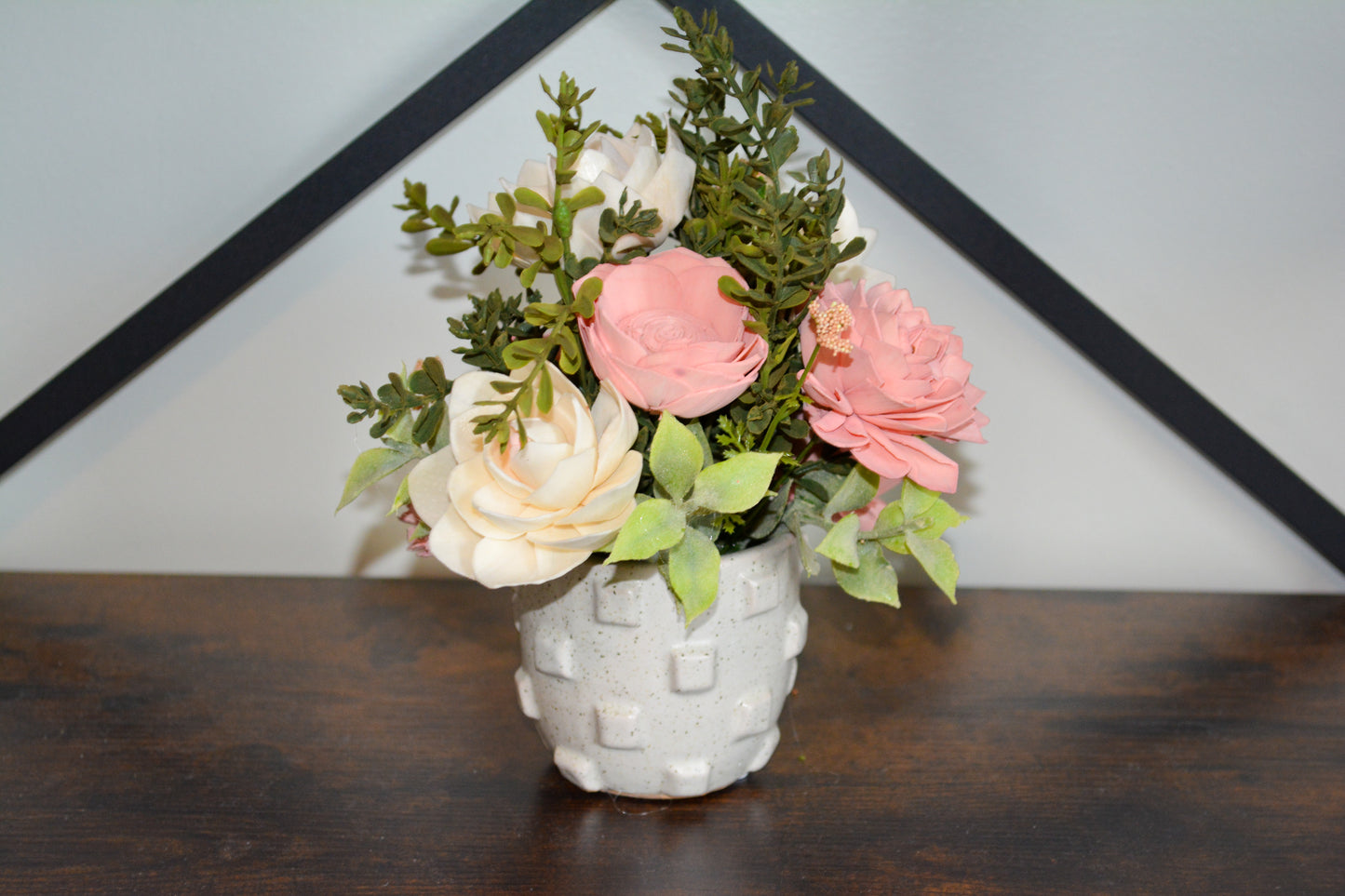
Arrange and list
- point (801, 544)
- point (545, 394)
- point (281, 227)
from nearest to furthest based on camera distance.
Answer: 1. point (545, 394)
2. point (801, 544)
3. point (281, 227)

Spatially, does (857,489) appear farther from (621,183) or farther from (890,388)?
(621,183)

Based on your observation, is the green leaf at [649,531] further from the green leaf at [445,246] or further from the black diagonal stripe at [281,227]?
the black diagonal stripe at [281,227]

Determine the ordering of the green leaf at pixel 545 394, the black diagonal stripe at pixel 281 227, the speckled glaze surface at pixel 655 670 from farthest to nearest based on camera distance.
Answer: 1. the black diagonal stripe at pixel 281 227
2. the speckled glaze surface at pixel 655 670
3. the green leaf at pixel 545 394

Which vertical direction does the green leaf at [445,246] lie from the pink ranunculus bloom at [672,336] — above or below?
above

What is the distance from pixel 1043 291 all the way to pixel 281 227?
614 millimetres

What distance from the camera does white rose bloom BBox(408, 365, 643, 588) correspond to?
0.45 meters

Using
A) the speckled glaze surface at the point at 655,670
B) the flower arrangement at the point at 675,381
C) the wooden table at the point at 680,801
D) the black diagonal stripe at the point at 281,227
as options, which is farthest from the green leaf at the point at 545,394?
the black diagonal stripe at the point at 281,227

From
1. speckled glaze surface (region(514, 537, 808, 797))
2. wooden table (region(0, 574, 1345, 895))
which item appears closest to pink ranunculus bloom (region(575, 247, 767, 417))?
speckled glaze surface (region(514, 537, 808, 797))

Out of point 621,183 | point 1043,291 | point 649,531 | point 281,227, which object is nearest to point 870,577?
point 649,531

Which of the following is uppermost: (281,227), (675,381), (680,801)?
(281,227)

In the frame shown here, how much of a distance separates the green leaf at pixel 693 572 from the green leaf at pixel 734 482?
0.02 metres

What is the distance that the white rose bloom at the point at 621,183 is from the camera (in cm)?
51

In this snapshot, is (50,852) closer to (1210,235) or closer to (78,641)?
(78,641)

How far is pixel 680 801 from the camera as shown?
62 cm
